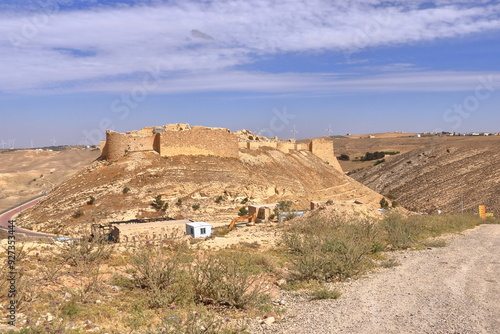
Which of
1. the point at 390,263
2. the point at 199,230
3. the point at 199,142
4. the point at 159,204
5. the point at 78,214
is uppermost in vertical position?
the point at 199,142

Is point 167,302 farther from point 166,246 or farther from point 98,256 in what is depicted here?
point 166,246

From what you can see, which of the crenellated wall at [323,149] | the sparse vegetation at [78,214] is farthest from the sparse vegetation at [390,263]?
the crenellated wall at [323,149]

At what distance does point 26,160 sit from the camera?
69.7 metres

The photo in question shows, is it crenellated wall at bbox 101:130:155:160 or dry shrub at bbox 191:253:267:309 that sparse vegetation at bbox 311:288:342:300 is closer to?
dry shrub at bbox 191:253:267:309

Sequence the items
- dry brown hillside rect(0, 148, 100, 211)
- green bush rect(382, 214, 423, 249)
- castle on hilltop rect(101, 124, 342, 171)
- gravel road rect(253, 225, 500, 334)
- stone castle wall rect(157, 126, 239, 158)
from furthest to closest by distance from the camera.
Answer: dry brown hillside rect(0, 148, 100, 211)
castle on hilltop rect(101, 124, 342, 171)
stone castle wall rect(157, 126, 239, 158)
green bush rect(382, 214, 423, 249)
gravel road rect(253, 225, 500, 334)

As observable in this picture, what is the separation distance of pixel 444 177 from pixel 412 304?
37.9 m

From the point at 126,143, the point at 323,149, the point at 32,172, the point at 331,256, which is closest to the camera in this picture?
the point at 331,256

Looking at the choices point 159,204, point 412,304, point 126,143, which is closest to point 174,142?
point 126,143

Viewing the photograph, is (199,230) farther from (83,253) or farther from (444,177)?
(444,177)

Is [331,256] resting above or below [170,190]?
above

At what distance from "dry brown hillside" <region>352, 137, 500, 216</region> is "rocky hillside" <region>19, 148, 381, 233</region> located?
23.0 ft

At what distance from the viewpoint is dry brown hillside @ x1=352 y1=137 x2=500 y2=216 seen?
3481cm

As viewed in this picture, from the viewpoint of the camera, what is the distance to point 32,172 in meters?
57.0

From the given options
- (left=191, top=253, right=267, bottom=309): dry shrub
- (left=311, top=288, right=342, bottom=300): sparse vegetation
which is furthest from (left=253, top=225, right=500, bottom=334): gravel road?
(left=191, top=253, right=267, bottom=309): dry shrub
